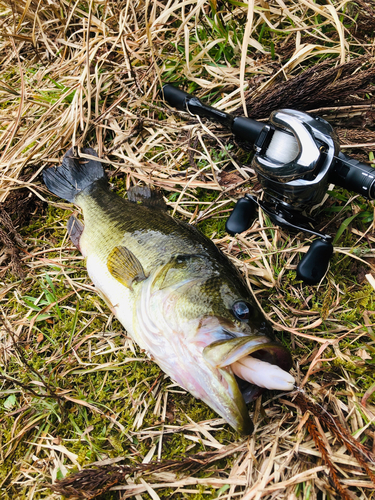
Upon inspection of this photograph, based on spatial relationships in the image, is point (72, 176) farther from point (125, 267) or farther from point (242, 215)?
point (242, 215)

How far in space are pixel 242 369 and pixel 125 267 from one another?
3.37 feet

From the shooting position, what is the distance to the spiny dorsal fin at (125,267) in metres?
2.45

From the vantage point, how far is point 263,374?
1.89 meters

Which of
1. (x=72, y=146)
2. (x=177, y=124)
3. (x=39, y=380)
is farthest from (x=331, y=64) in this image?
(x=39, y=380)

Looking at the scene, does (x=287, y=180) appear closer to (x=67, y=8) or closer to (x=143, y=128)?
(x=143, y=128)

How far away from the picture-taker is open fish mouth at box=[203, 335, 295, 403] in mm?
1837

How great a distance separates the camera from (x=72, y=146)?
350 cm

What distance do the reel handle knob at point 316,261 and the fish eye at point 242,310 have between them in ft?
2.21

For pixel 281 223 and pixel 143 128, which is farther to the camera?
pixel 143 128

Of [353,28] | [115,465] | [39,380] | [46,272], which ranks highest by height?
[353,28]

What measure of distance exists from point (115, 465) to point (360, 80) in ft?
10.7

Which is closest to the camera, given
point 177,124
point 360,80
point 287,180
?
point 287,180

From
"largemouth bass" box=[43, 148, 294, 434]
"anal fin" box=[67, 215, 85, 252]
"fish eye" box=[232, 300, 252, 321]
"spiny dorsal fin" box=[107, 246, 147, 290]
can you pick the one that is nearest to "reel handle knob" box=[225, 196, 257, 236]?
"largemouth bass" box=[43, 148, 294, 434]

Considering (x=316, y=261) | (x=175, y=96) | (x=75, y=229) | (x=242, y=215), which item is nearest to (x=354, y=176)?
(x=316, y=261)
